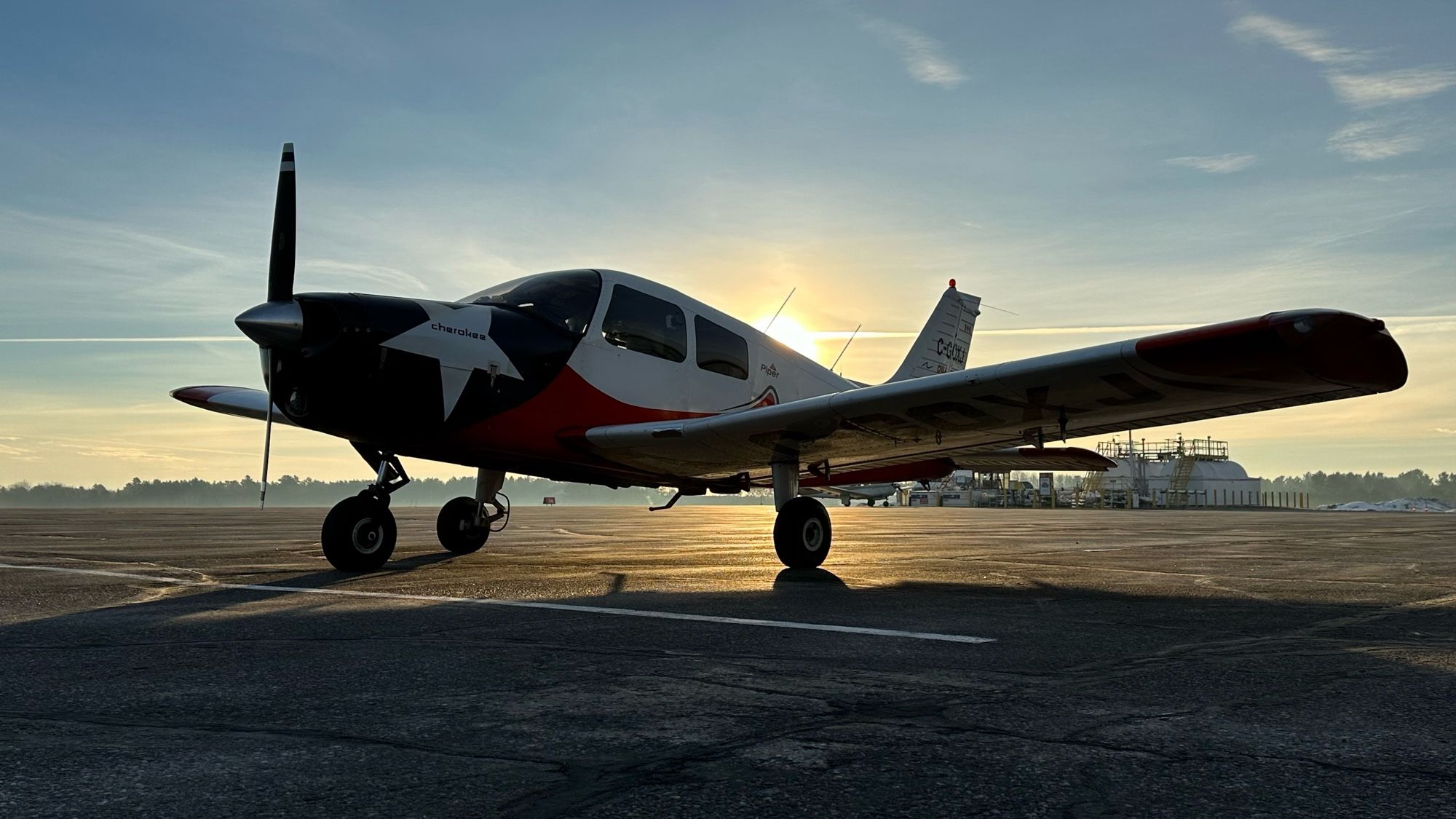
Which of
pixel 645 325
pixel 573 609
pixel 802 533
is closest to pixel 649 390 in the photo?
pixel 645 325

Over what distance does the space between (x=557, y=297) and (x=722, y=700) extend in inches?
260

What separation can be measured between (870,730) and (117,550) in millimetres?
11790

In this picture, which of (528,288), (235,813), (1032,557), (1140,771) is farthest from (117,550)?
(1140,771)

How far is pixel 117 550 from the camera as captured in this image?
1179cm

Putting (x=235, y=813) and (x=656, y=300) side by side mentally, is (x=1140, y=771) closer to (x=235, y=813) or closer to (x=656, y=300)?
(x=235, y=813)

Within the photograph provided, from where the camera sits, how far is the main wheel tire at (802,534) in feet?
29.6

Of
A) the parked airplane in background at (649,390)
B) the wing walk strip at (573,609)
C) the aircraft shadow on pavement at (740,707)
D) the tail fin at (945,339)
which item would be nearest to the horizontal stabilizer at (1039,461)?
the parked airplane in background at (649,390)

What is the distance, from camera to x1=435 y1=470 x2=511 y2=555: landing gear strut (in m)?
11.0

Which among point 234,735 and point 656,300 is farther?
point 656,300

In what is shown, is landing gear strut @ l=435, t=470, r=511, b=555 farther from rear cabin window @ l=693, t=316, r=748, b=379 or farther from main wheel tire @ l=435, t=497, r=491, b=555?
rear cabin window @ l=693, t=316, r=748, b=379

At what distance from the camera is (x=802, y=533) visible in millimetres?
9031

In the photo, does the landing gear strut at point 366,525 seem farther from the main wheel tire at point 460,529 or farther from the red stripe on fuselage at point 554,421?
the main wheel tire at point 460,529

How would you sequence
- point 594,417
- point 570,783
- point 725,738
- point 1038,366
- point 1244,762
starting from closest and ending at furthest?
point 570,783 < point 1244,762 < point 725,738 < point 1038,366 < point 594,417

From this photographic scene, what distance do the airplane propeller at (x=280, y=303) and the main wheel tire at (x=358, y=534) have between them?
0.63m
